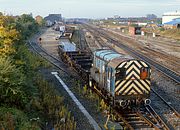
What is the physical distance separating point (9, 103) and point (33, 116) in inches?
39.6

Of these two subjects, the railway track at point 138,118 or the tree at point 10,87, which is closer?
the tree at point 10,87

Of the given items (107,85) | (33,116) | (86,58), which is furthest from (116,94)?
(86,58)

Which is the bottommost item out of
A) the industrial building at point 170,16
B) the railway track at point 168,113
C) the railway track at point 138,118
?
the industrial building at point 170,16

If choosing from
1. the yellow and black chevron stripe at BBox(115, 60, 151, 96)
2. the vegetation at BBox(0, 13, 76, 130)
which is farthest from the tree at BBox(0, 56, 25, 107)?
the yellow and black chevron stripe at BBox(115, 60, 151, 96)

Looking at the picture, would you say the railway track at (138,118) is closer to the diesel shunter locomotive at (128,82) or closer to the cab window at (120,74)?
the diesel shunter locomotive at (128,82)

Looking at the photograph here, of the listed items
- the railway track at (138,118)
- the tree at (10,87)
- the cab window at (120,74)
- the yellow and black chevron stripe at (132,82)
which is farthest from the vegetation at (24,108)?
the cab window at (120,74)

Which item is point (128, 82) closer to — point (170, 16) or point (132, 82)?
point (132, 82)

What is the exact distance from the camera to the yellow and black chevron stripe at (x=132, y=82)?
13961 mm

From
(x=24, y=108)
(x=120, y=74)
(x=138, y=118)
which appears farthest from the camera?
(x=120, y=74)

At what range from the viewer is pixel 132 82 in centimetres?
1409

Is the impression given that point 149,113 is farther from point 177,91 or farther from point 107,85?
point 177,91

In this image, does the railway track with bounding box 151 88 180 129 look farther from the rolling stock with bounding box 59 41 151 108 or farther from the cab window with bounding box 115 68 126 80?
the cab window with bounding box 115 68 126 80

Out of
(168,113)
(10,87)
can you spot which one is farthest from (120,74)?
(10,87)

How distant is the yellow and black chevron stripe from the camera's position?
1396 cm
